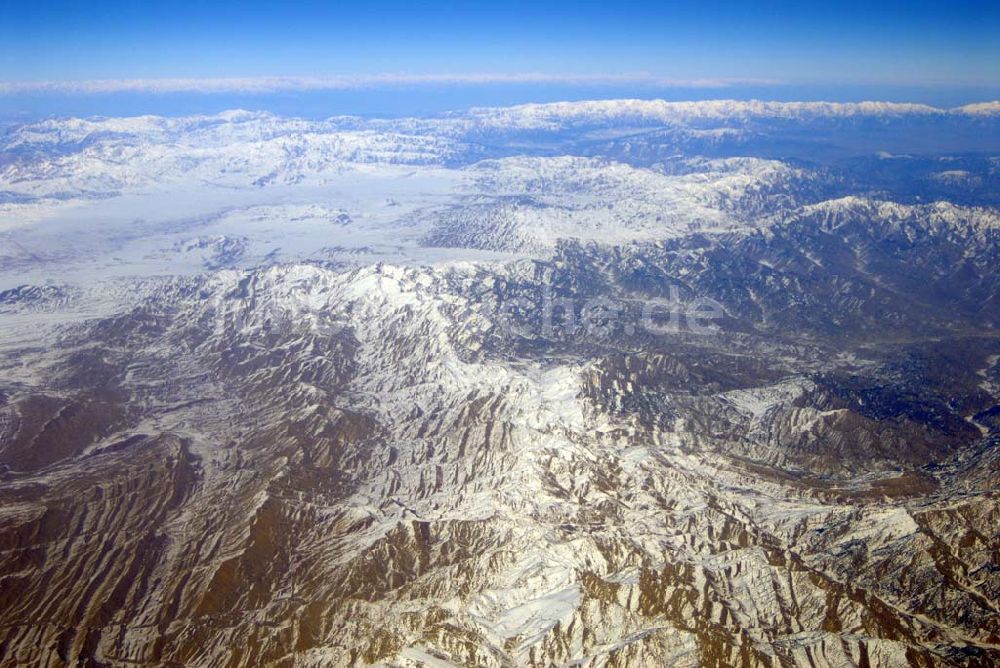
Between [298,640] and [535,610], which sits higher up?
[535,610]

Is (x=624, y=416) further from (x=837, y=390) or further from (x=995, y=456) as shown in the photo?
(x=995, y=456)

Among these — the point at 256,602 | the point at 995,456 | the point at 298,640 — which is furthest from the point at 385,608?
the point at 995,456

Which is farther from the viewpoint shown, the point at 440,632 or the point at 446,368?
the point at 446,368

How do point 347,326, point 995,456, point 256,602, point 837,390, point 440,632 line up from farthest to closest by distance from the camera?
point 347,326
point 837,390
point 995,456
point 256,602
point 440,632

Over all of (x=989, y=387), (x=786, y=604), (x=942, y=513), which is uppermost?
(x=942, y=513)

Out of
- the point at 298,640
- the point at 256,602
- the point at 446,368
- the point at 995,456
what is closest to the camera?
the point at 298,640

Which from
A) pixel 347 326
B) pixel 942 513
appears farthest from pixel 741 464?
pixel 347 326

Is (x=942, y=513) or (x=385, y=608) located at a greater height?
(x=942, y=513)

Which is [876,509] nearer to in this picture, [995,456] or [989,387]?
[995,456]

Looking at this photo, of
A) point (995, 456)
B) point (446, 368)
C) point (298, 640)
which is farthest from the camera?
point (446, 368)
